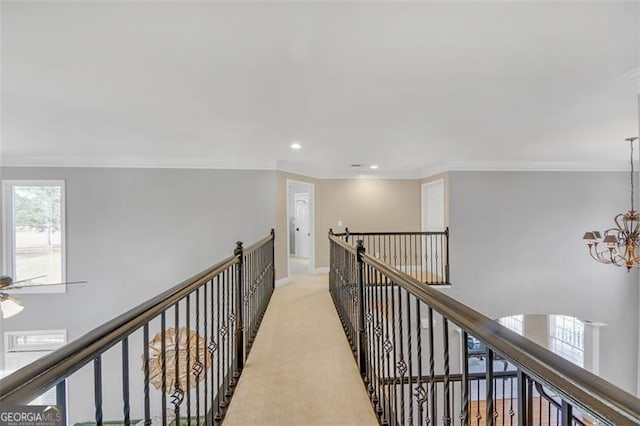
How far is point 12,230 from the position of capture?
16.6 feet

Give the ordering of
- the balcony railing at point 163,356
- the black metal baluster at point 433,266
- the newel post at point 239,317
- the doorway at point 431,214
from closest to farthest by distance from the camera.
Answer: the balcony railing at point 163,356
the newel post at point 239,317
the black metal baluster at point 433,266
the doorway at point 431,214

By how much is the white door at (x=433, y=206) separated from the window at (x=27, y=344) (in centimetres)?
707

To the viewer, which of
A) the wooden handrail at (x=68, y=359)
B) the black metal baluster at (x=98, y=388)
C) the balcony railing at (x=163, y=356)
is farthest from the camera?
the black metal baluster at (x=98, y=388)

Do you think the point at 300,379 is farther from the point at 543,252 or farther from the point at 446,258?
the point at 543,252

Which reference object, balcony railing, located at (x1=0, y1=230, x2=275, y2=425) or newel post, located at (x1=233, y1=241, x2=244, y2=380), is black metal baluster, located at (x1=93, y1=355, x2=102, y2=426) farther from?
newel post, located at (x1=233, y1=241, x2=244, y2=380)

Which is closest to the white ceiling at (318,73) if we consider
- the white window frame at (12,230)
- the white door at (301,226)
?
the white window frame at (12,230)

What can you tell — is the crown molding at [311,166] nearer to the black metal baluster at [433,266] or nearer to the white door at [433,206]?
the white door at [433,206]

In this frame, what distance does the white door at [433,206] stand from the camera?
20.1 feet

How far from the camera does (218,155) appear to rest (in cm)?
502

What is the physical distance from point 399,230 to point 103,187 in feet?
19.3

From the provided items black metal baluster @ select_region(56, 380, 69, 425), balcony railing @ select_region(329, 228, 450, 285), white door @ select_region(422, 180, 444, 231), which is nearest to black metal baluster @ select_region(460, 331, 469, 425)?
black metal baluster @ select_region(56, 380, 69, 425)

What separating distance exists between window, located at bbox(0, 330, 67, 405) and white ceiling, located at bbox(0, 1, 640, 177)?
10.1 ft

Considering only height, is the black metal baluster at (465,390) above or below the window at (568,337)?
above

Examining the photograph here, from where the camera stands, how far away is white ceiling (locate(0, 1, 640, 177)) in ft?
5.40
